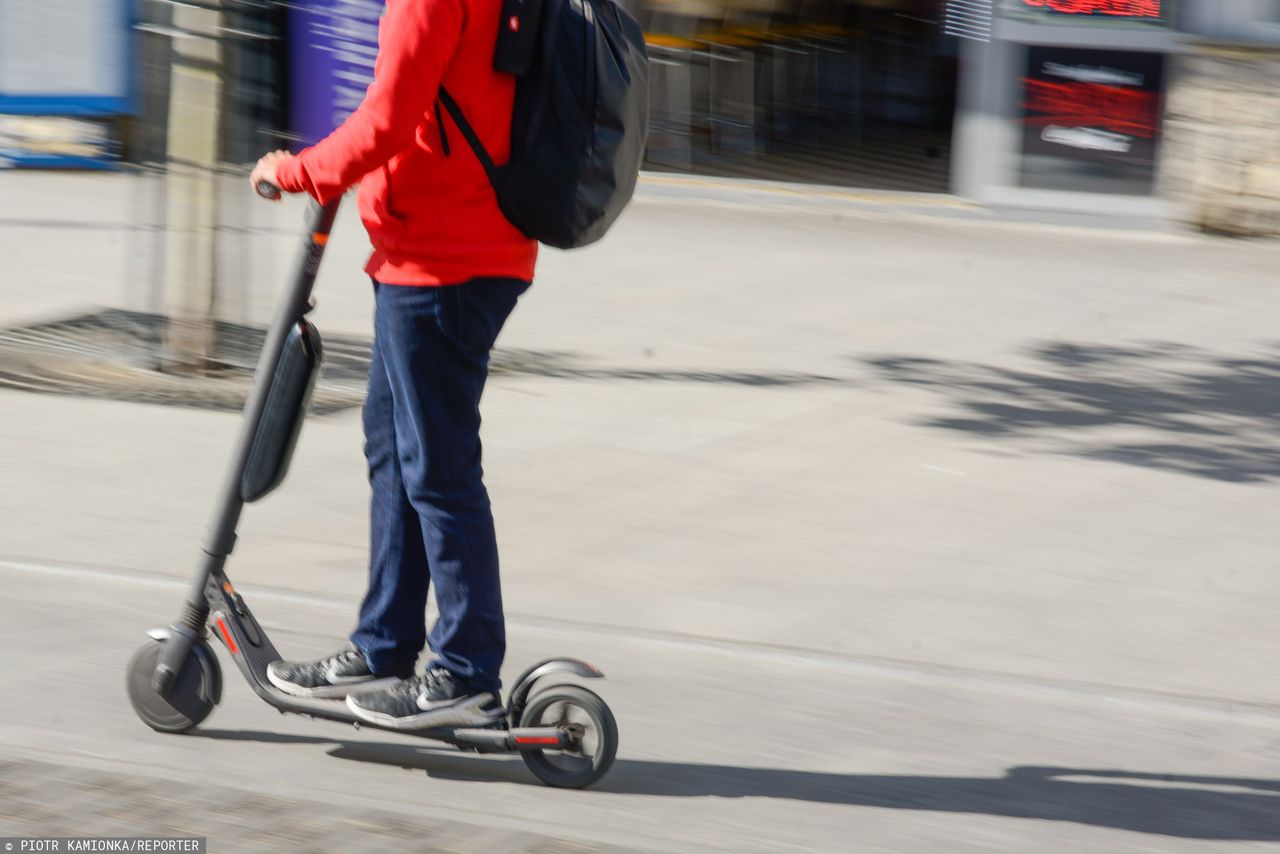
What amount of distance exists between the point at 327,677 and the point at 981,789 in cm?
145

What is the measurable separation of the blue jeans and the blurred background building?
4.77 m

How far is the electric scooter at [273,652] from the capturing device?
3.95 metres

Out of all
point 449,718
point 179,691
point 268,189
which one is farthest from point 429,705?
point 268,189

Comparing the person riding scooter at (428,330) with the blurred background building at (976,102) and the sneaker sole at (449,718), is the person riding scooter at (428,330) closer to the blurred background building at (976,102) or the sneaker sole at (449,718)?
the sneaker sole at (449,718)

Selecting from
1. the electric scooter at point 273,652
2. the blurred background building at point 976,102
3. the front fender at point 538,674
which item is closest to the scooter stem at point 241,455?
the electric scooter at point 273,652

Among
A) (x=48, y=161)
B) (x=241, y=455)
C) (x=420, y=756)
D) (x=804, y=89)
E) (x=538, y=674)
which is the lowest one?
(x=420, y=756)

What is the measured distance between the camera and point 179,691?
13.6 feet

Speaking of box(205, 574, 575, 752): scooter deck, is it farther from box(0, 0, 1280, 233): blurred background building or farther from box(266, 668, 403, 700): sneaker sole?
box(0, 0, 1280, 233): blurred background building

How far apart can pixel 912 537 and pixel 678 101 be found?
817 centimetres

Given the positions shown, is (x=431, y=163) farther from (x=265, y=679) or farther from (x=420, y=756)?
(x=420, y=756)

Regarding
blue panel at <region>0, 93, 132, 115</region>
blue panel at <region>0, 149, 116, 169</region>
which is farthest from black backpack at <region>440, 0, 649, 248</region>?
blue panel at <region>0, 149, 116, 169</region>

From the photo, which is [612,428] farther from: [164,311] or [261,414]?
[261,414]

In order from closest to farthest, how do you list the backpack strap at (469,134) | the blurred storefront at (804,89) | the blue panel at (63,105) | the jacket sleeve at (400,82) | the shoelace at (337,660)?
1. the jacket sleeve at (400,82)
2. the backpack strap at (469,134)
3. the shoelace at (337,660)
4. the blue panel at (63,105)
5. the blurred storefront at (804,89)

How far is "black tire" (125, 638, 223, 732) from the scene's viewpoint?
13.6ft
